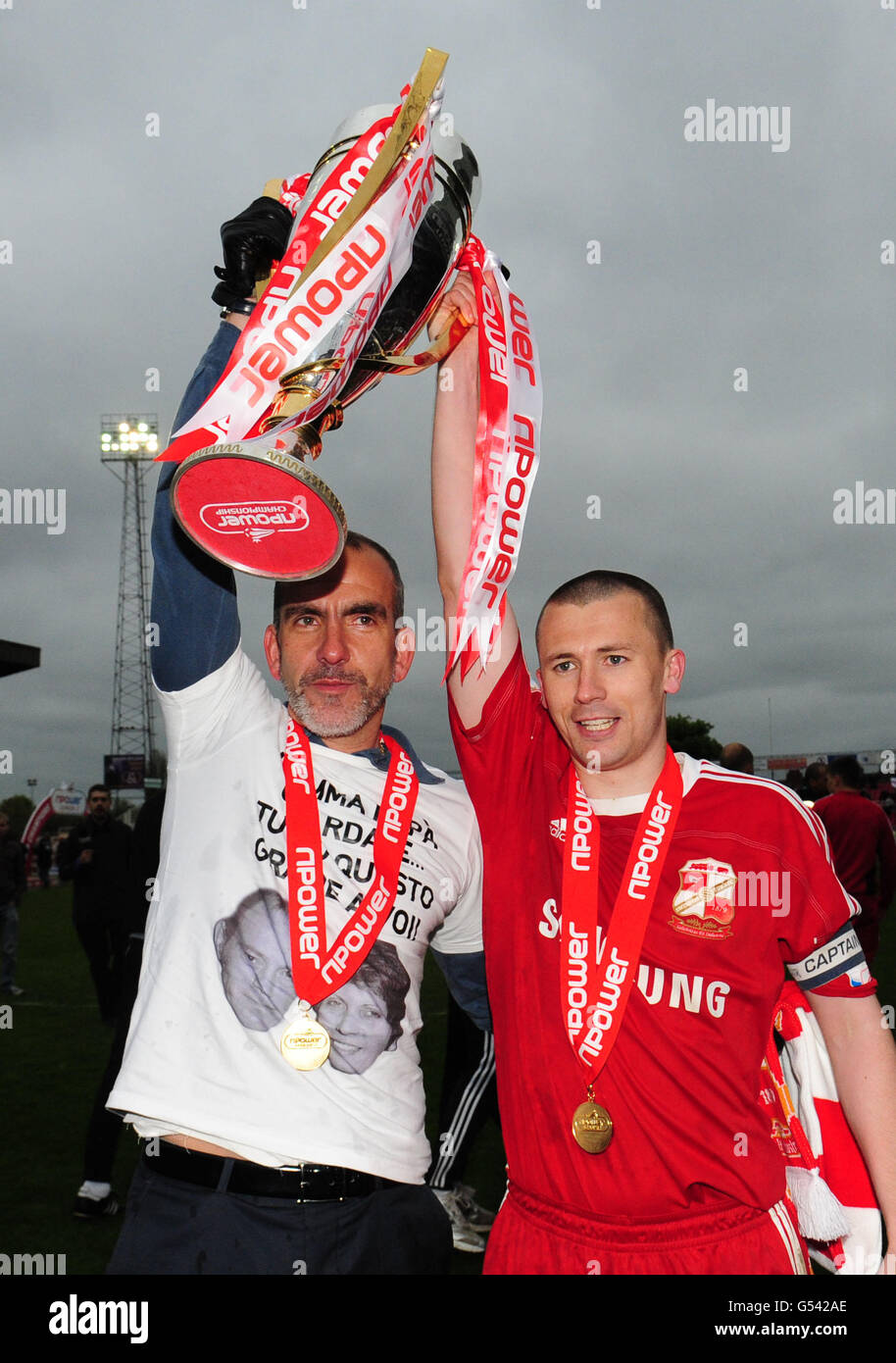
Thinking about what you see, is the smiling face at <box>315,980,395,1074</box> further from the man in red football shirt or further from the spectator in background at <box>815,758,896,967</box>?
the spectator in background at <box>815,758,896,967</box>

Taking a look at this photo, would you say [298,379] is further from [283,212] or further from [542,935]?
[542,935]

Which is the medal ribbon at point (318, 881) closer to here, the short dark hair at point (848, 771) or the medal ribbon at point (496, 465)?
the medal ribbon at point (496, 465)

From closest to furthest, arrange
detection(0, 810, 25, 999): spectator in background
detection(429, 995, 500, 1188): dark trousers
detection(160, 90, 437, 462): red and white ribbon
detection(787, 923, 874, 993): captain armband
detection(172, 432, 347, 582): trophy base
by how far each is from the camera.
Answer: detection(172, 432, 347, 582): trophy base → detection(160, 90, 437, 462): red and white ribbon → detection(787, 923, 874, 993): captain armband → detection(429, 995, 500, 1188): dark trousers → detection(0, 810, 25, 999): spectator in background

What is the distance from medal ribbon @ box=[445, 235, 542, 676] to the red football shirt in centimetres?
22

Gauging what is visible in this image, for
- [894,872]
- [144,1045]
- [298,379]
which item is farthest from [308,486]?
[894,872]

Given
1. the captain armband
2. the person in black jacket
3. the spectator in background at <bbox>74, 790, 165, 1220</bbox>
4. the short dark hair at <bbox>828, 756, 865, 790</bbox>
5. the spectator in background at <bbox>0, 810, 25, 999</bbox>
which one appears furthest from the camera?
the spectator in background at <bbox>0, 810, 25, 999</bbox>

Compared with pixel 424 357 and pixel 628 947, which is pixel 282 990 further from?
pixel 424 357

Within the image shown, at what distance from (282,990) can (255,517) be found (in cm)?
99

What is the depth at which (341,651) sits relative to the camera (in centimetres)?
256

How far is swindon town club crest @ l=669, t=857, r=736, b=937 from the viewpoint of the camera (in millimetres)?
2404

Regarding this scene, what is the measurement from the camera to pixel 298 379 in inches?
79.4

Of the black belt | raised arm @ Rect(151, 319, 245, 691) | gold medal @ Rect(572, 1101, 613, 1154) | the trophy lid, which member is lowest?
the black belt

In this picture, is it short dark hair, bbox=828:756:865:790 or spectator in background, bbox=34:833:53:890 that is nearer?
short dark hair, bbox=828:756:865:790

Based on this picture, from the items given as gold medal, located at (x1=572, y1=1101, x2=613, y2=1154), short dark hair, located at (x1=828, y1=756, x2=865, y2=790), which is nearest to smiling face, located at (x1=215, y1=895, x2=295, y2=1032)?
gold medal, located at (x1=572, y1=1101, x2=613, y2=1154)
